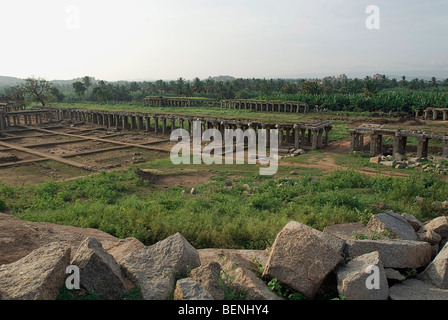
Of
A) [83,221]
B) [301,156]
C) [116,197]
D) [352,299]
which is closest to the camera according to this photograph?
[352,299]

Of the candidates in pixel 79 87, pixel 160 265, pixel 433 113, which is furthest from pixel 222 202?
pixel 79 87

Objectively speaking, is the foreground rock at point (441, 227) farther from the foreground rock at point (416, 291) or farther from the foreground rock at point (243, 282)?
the foreground rock at point (243, 282)

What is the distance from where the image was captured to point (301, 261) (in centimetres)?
569

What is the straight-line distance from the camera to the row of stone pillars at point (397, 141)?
Answer: 23750 mm

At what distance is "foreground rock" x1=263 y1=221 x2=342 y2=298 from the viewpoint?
552cm

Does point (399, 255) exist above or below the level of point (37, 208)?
above

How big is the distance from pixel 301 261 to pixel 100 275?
3318mm

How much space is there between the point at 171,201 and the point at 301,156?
16.2m

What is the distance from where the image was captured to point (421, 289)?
5633 millimetres

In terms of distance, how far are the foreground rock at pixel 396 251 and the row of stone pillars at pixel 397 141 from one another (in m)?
20.5

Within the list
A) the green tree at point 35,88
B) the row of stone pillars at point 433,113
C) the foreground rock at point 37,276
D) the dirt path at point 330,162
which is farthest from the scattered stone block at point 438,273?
the green tree at point 35,88

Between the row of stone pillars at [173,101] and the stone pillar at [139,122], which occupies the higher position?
the row of stone pillars at [173,101]

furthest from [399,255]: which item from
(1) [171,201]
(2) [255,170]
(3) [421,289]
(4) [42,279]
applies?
(2) [255,170]

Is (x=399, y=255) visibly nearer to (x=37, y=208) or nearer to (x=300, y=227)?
(x=300, y=227)
